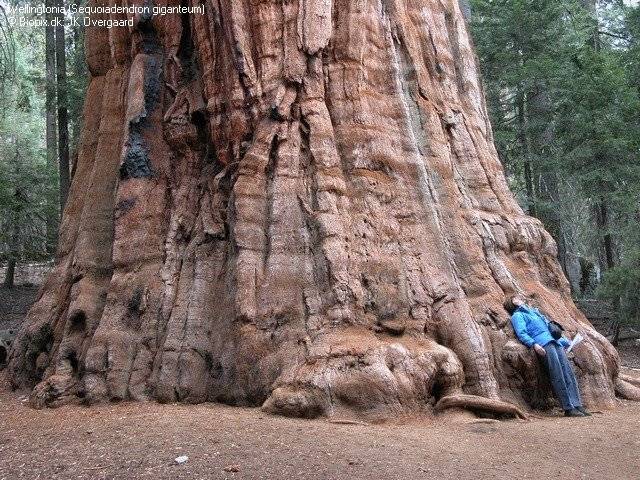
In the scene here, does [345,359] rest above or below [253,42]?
below

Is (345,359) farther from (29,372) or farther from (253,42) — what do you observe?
(29,372)

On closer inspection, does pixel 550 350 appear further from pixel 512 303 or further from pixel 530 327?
pixel 512 303

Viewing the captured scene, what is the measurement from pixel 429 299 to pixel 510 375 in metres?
1.13

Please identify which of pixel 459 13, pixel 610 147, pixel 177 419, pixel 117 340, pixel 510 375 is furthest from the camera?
pixel 610 147

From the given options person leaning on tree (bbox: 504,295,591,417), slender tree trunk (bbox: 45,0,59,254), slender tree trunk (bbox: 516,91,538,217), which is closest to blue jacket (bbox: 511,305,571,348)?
person leaning on tree (bbox: 504,295,591,417)

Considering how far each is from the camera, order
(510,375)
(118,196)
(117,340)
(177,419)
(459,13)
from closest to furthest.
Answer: (177,419)
(510,375)
(117,340)
(118,196)
(459,13)

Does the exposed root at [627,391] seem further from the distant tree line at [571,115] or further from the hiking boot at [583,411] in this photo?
the distant tree line at [571,115]

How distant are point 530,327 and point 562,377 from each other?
598 millimetres

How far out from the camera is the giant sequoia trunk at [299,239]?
6.75 metres

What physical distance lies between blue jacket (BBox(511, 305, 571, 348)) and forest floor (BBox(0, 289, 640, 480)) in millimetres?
803

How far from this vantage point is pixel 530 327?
23.1 feet

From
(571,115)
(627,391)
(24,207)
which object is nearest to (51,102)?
(24,207)

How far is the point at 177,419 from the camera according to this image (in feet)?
19.4

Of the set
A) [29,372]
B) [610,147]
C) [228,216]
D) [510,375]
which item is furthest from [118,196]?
[610,147]
